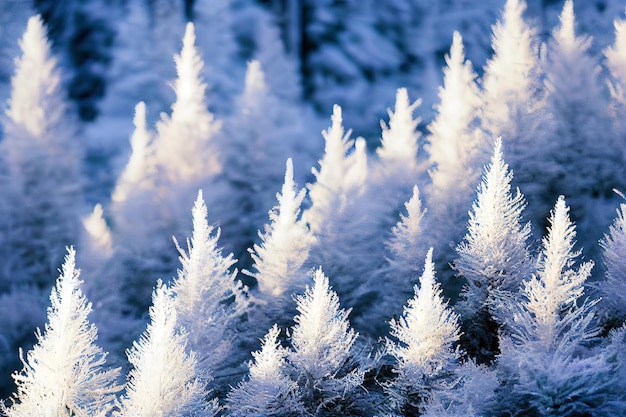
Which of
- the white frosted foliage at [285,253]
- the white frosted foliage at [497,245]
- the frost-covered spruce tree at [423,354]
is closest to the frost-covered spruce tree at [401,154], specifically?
the white frosted foliage at [285,253]

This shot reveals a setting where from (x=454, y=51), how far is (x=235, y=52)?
39.0 feet

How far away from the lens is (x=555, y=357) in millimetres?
5824

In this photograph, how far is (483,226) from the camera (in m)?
7.15

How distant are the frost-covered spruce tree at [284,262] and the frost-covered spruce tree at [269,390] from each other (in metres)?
1.64

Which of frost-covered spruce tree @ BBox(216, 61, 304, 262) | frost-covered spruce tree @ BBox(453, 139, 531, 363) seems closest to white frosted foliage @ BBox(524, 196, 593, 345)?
frost-covered spruce tree @ BBox(453, 139, 531, 363)

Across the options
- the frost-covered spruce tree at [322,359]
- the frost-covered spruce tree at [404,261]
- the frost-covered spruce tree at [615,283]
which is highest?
the frost-covered spruce tree at [404,261]

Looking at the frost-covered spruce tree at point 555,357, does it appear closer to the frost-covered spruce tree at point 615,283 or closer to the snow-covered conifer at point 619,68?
the frost-covered spruce tree at point 615,283

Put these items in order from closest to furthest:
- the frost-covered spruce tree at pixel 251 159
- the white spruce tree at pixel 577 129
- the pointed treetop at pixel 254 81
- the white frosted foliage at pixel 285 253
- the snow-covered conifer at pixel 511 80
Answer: the white frosted foliage at pixel 285 253, the snow-covered conifer at pixel 511 80, the white spruce tree at pixel 577 129, the frost-covered spruce tree at pixel 251 159, the pointed treetop at pixel 254 81

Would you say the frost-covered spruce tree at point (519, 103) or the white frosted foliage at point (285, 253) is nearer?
the white frosted foliage at point (285, 253)

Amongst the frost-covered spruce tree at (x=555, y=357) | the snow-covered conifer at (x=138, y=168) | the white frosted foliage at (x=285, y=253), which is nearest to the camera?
the frost-covered spruce tree at (x=555, y=357)

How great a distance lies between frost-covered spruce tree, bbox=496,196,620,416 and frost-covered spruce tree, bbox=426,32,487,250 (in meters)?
2.97

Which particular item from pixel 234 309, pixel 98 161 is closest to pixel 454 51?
pixel 234 309

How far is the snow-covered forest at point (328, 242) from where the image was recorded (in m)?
6.03

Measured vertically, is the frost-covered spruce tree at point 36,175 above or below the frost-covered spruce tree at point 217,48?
below
